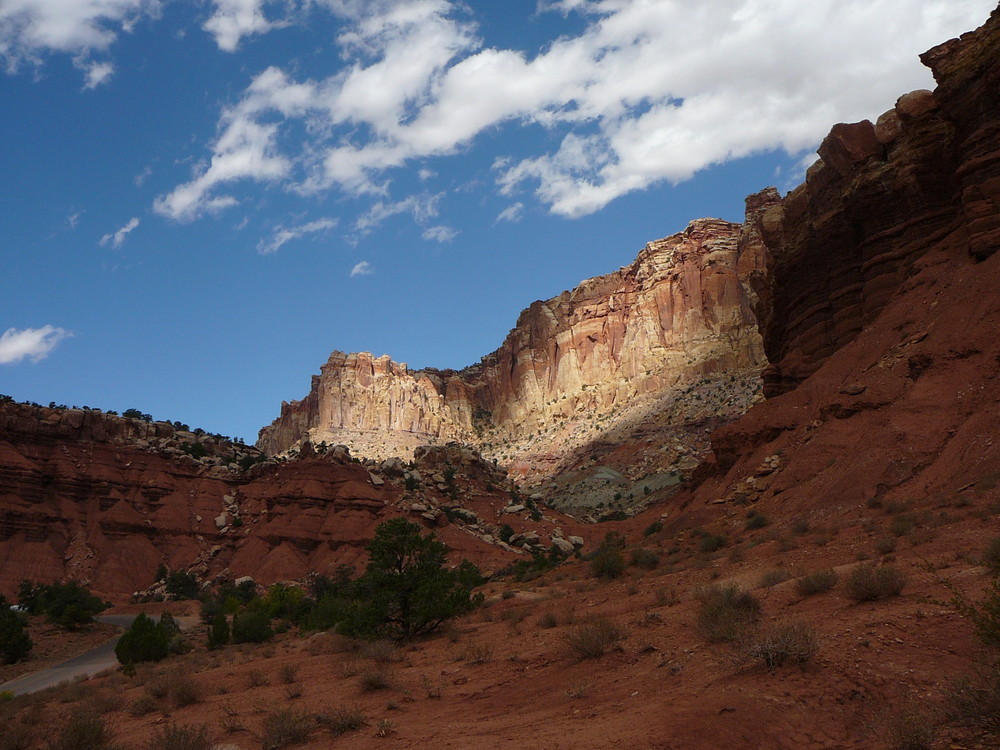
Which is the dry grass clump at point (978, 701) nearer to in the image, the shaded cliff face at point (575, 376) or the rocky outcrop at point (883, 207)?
the rocky outcrop at point (883, 207)

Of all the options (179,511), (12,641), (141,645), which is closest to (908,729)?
(141,645)

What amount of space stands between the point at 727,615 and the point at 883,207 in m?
21.5

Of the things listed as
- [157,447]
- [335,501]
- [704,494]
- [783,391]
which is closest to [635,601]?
[704,494]

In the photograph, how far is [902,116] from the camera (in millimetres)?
25094

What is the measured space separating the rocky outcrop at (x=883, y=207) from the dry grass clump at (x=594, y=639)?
1798cm

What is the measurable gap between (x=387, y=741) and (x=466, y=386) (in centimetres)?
12747

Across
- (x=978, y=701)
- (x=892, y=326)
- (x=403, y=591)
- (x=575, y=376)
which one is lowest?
(x=978, y=701)

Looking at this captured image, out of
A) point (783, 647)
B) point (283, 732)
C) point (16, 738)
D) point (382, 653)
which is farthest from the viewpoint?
point (382, 653)

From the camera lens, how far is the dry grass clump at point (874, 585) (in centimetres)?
877

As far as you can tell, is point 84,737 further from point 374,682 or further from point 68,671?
point 68,671

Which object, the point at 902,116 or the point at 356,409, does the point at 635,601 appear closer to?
the point at 902,116

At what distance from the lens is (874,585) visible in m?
8.80

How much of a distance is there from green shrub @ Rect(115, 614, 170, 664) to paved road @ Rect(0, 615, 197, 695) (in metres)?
0.95

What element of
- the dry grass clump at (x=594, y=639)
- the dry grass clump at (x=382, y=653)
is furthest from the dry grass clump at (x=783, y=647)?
the dry grass clump at (x=382, y=653)
